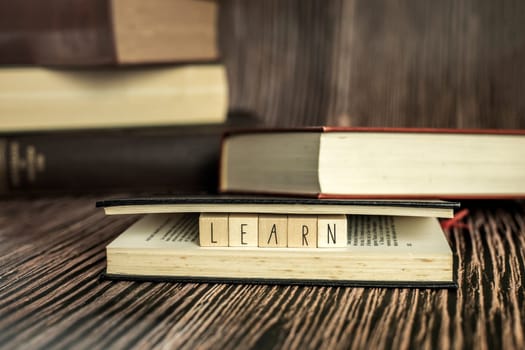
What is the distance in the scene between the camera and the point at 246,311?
330mm

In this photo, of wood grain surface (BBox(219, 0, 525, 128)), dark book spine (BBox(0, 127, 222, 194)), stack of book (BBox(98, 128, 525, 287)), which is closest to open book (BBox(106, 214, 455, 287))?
stack of book (BBox(98, 128, 525, 287))

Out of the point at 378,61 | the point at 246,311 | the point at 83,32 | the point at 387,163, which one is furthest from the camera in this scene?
the point at 378,61

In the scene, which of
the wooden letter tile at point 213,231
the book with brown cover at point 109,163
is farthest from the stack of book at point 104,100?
the wooden letter tile at point 213,231

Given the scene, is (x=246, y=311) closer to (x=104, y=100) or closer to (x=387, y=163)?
(x=387, y=163)

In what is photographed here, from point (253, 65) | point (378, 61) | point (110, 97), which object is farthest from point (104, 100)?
point (378, 61)

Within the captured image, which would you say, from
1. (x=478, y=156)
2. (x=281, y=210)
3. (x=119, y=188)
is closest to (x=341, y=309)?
(x=281, y=210)

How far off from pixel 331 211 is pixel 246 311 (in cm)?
9

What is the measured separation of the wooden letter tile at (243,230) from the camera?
1.25 feet

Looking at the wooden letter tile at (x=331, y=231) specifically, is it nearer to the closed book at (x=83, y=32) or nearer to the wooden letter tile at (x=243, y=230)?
the wooden letter tile at (x=243, y=230)

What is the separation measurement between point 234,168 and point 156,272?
0.16m

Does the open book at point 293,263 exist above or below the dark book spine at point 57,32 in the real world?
below

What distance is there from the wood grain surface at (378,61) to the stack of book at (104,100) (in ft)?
0.56

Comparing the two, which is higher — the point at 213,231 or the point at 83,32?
the point at 83,32

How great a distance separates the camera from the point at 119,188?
2.26ft
